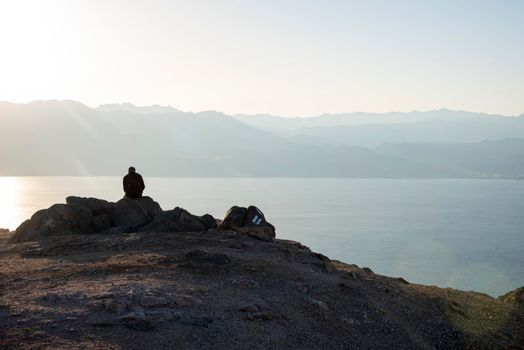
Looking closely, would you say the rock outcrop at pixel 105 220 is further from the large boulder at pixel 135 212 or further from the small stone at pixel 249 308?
the small stone at pixel 249 308

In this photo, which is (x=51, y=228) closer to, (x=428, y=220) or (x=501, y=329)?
(x=501, y=329)

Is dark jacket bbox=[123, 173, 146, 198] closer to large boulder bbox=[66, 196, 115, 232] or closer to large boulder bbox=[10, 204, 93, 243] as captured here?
large boulder bbox=[66, 196, 115, 232]

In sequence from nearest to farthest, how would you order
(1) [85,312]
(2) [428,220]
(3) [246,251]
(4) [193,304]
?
(1) [85,312], (4) [193,304], (3) [246,251], (2) [428,220]

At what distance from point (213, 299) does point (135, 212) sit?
42.5 feet

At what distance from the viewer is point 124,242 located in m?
20.0

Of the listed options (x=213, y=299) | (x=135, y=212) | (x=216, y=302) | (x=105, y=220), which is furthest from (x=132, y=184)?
(x=216, y=302)

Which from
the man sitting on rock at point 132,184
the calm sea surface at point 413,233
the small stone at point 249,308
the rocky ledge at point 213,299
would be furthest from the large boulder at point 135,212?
the calm sea surface at point 413,233

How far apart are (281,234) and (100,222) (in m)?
71.2

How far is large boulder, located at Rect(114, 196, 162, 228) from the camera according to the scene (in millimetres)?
24844

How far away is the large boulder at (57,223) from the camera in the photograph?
23694 mm

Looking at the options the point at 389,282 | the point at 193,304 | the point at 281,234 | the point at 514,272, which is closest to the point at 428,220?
the point at 281,234

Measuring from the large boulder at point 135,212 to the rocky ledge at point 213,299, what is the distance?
108 centimetres

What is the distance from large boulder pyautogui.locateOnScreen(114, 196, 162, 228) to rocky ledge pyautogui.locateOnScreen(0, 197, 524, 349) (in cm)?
108

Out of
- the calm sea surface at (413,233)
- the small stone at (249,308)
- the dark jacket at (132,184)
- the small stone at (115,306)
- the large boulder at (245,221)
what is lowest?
the calm sea surface at (413,233)
